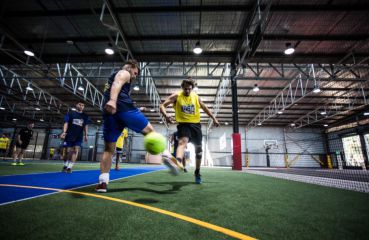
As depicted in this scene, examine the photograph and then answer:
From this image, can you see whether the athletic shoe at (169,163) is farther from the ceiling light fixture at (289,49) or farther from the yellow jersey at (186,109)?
the ceiling light fixture at (289,49)

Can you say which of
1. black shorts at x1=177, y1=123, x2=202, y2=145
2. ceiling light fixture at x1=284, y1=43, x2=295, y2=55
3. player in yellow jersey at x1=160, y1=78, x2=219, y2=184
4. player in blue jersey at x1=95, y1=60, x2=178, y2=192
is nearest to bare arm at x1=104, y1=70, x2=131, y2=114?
player in blue jersey at x1=95, y1=60, x2=178, y2=192

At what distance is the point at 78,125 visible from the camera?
557 cm

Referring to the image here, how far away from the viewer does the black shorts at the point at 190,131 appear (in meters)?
3.51

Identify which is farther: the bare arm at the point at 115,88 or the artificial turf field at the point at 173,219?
the bare arm at the point at 115,88

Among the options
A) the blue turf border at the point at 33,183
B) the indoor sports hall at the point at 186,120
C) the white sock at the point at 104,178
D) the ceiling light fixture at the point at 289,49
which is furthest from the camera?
the ceiling light fixture at the point at 289,49

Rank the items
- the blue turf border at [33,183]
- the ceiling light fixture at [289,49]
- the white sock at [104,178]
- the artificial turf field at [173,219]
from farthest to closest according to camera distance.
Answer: the ceiling light fixture at [289,49] → the white sock at [104,178] → the blue turf border at [33,183] → the artificial turf field at [173,219]

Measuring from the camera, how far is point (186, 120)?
11.7 feet

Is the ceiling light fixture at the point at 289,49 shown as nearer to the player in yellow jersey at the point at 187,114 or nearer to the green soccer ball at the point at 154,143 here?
the player in yellow jersey at the point at 187,114

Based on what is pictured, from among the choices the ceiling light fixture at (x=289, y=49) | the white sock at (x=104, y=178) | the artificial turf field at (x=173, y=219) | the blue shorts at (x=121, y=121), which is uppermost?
the ceiling light fixture at (x=289, y=49)

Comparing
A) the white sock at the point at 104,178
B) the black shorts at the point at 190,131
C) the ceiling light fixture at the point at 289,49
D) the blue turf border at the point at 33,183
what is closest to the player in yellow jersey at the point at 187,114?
the black shorts at the point at 190,131

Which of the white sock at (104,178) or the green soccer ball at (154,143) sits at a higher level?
the green soccer ball at (154,143)

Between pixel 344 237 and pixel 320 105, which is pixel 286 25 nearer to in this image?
pixel 344 237

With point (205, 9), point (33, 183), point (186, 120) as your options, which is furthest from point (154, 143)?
point (205, 9)

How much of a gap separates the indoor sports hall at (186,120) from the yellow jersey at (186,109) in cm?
3
